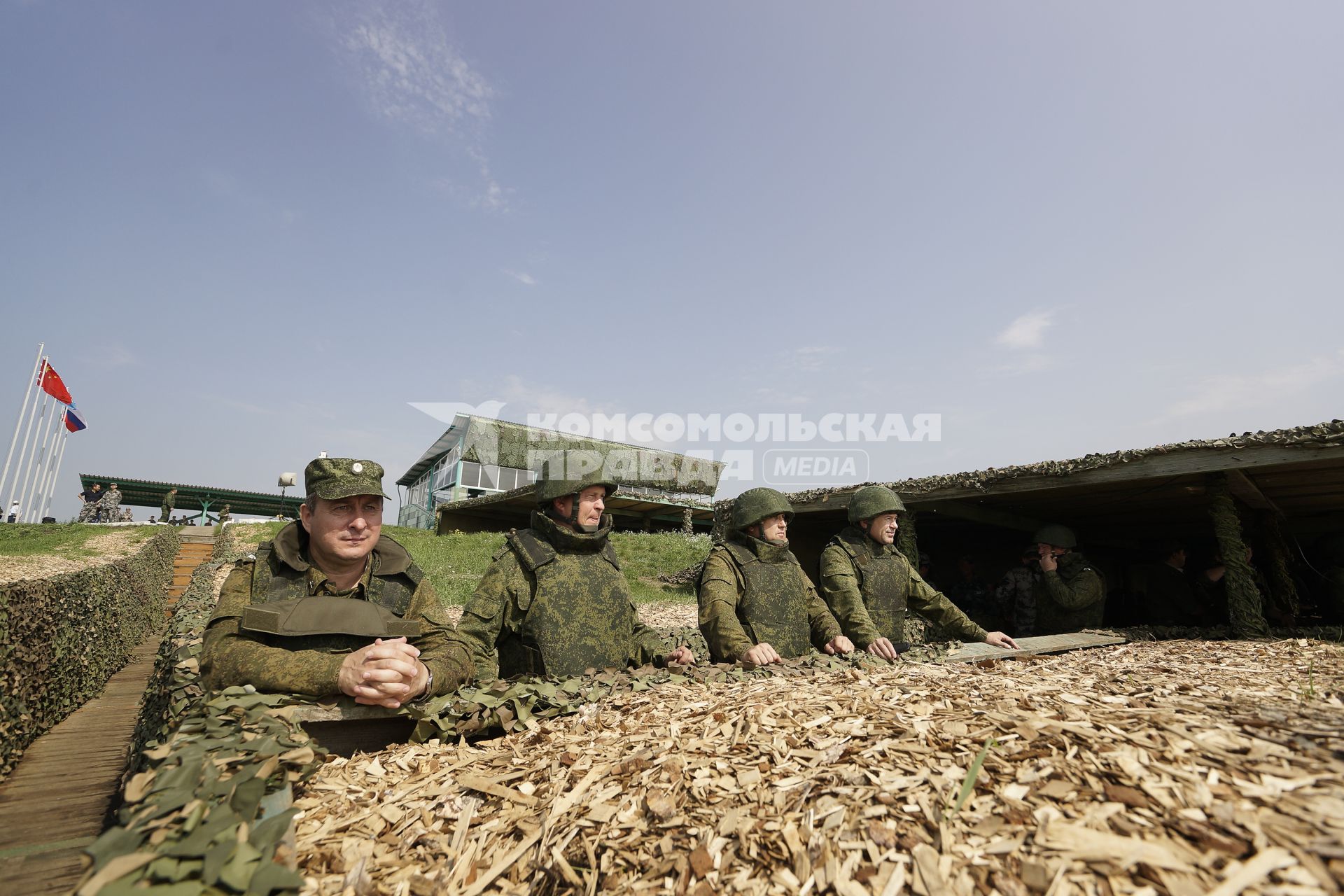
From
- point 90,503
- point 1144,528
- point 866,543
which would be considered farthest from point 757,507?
point 90,503

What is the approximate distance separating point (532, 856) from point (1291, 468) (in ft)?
33.4

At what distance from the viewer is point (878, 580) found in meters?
6.52

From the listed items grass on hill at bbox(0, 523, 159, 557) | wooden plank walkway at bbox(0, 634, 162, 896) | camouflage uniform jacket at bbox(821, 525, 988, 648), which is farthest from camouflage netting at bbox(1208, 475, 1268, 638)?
grass on hill at bbox(0, 523, 159, 557)

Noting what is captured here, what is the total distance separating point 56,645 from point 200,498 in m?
39.2

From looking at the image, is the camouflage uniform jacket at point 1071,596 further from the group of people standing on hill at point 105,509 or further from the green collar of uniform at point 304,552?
the group of people standing on hill at point 105,509

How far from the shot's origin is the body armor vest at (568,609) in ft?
14.4

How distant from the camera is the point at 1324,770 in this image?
5.66ft

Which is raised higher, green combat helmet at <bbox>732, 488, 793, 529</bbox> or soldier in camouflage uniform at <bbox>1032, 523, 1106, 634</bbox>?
green combat helmet at <bbox>732, 488, 793, 529</bbox>

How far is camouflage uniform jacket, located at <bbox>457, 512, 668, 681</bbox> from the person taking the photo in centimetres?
434

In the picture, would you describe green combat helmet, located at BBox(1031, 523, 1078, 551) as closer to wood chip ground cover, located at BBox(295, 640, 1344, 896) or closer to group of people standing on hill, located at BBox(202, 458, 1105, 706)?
group of people standing on hill, located at BBox(202, 458, 1105, 706)

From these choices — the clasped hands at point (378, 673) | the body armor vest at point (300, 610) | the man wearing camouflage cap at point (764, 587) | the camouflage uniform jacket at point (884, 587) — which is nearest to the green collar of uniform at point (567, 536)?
the man wearing camouflage cap at point (764, 587)

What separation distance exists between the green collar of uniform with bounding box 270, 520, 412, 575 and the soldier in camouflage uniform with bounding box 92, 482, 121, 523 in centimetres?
3982

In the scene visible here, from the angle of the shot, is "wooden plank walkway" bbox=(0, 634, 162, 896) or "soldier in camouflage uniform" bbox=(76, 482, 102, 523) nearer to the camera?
"wooden plank walkway" bbox=(0, 634, 162, 896)

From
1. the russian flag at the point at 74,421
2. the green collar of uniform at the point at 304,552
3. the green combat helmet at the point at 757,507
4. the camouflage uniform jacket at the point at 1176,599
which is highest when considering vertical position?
the russian flag at the point at 74,421
